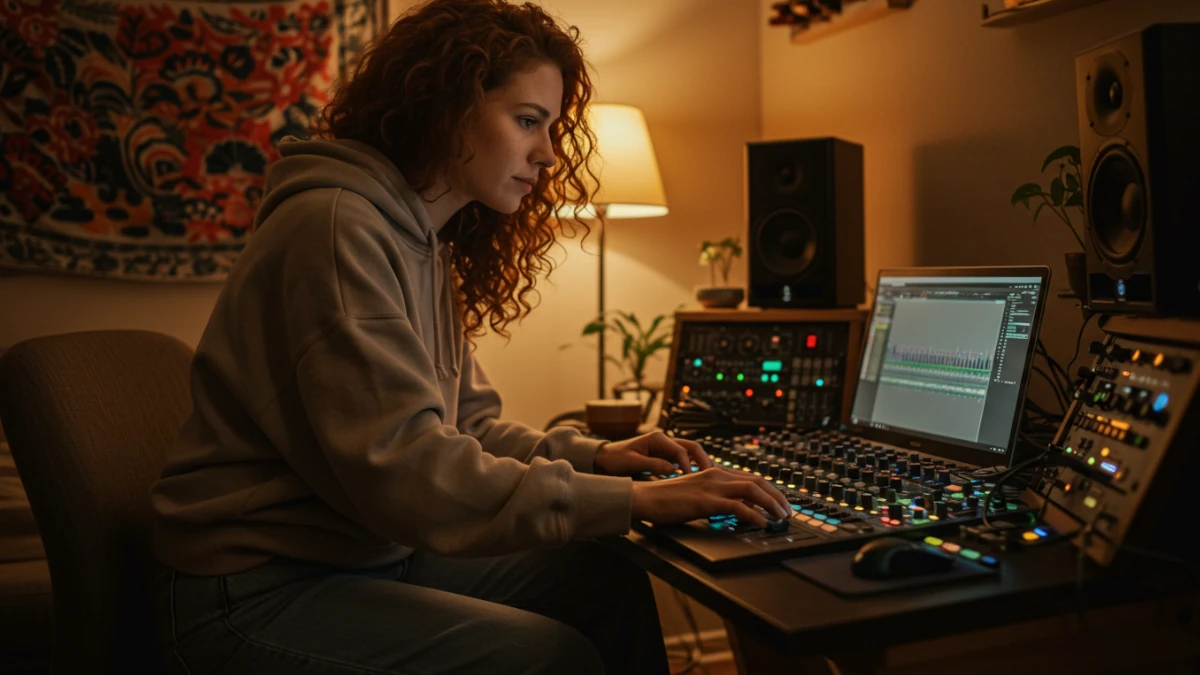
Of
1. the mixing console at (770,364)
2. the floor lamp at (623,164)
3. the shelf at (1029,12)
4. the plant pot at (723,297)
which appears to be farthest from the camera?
the floor lamp at (623,164)

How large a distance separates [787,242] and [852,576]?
119 centimetres

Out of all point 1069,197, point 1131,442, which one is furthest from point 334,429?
point 1069,197

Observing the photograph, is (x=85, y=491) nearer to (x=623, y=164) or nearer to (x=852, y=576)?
(x=852, y=576)

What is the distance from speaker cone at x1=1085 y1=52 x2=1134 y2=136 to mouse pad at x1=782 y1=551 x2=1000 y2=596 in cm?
55

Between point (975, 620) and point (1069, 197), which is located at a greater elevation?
point (1069, 197)

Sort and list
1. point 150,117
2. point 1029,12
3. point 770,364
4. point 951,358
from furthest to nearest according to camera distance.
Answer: point 150,117
point 770,364
point 1029,12
point 951,358

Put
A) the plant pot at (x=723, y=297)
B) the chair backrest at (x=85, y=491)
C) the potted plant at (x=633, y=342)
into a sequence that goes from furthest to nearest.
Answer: the potted plant at (x=633, y=342), the plant pot at (x=723, y=297), the chair backrest at (x=85, y=491)

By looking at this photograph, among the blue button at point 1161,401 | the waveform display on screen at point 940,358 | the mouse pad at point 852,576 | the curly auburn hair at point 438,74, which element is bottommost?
the mouse pad at point 852,576

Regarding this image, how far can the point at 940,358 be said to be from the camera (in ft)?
4.96

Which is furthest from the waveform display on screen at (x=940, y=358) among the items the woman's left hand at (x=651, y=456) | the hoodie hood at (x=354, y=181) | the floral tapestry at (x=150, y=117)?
the floral tapestry at (x=150, y=117)

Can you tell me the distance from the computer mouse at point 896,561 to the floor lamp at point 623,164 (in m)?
1.45

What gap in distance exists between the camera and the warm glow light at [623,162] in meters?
2.25

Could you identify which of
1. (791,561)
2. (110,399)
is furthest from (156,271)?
(791,561)

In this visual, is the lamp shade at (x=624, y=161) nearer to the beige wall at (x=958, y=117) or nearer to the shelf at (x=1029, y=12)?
the beige wall at (x=958, y=117)
